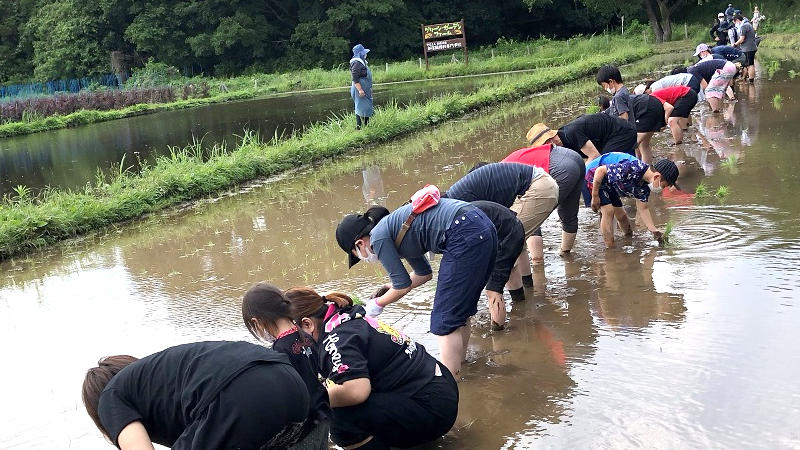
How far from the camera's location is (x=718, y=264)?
618cm

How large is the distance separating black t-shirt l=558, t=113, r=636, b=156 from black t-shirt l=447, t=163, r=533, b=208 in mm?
1781

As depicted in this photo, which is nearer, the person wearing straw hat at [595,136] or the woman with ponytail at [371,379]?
the woman with ponytail at [371,379]

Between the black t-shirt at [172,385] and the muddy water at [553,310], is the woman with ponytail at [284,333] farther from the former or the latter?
the muddy water at [553,310]

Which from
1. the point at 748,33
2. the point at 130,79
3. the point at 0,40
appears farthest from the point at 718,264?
the point at 0,40

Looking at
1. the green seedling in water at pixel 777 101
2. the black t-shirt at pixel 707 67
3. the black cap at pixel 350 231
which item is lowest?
the green seedling in water at pixel 777 101

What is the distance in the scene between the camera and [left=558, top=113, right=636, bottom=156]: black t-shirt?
7.58m

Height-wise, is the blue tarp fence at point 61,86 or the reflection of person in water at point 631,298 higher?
the blue tarp fence at point 61,86

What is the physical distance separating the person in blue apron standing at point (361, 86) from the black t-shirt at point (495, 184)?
9.62 metres

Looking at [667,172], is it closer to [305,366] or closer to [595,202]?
[595,202]

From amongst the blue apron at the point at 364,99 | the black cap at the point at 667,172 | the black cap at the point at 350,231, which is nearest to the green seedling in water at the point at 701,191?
the black cap at the point at 667,172

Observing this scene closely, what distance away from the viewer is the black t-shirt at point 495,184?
5.66m

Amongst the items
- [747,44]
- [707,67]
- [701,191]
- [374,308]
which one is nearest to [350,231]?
[374,308]

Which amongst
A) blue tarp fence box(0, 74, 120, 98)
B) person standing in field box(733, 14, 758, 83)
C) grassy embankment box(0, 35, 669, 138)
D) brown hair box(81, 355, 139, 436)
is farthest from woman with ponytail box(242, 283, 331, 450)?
blue tarp fence box(0, 74, 120, 98)

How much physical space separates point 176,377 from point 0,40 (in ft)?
202
